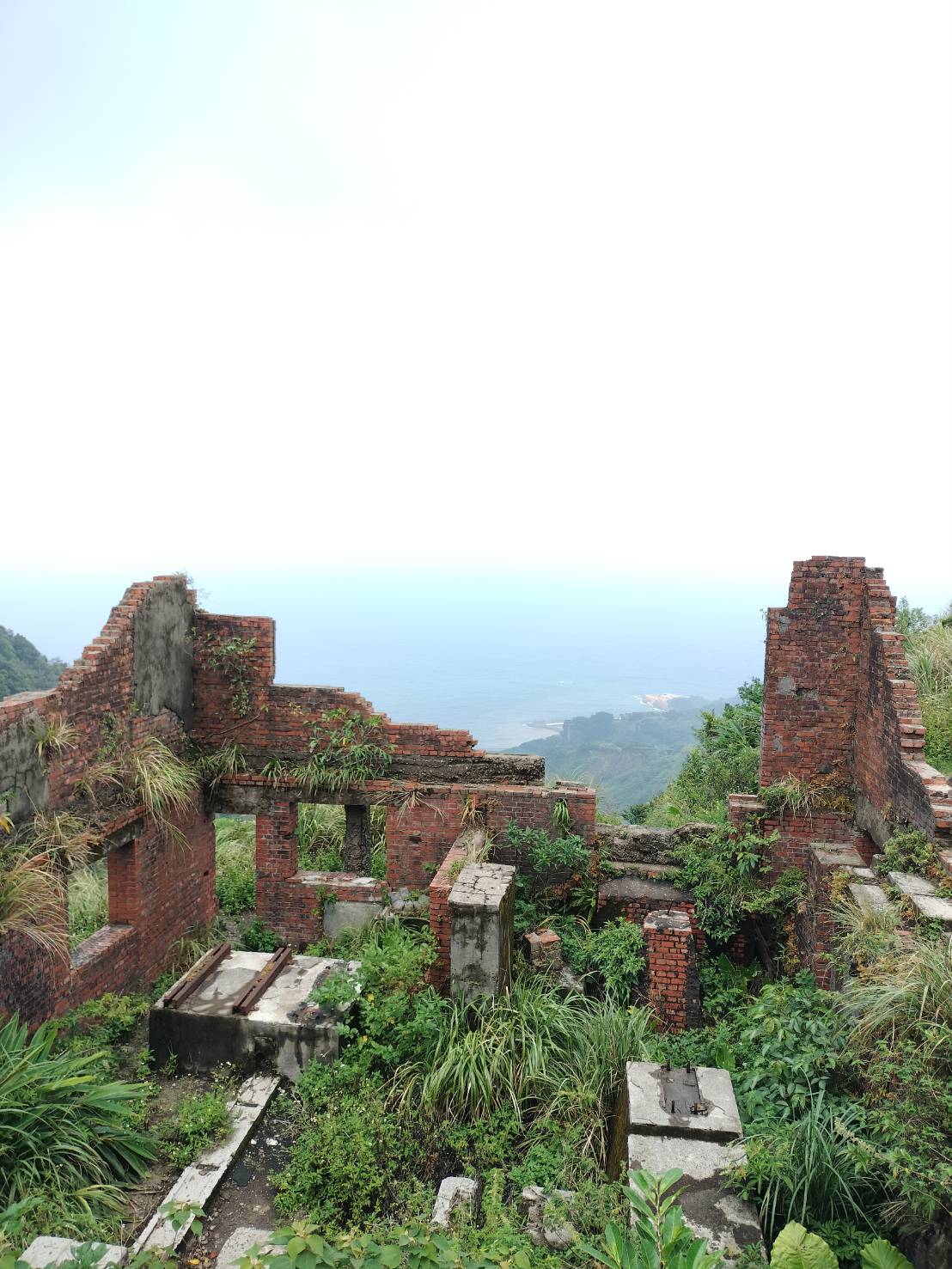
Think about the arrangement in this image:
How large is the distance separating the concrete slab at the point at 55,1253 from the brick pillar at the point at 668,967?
170 inches

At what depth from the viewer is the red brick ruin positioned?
6.83m

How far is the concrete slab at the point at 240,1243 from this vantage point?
4.68 metres

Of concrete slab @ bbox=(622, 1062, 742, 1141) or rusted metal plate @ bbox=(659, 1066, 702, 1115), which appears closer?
concrete slab @ bbox=(622, 1062, 742, 1141)

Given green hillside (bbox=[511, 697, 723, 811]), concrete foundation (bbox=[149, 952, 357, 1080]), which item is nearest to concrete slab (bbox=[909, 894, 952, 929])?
concrete foundation (bbox=[149, 952, 357, 1080])

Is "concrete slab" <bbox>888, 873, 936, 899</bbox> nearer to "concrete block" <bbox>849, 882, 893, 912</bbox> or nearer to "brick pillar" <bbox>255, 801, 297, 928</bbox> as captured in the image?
A: "concrete block" <bbox>849, 882, 893, 912</bbox>

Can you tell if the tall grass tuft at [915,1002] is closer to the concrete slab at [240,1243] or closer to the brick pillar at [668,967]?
the brick pillar at [668,967]

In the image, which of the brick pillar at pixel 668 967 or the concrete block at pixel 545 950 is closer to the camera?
the brick pillar at pixel 668 967

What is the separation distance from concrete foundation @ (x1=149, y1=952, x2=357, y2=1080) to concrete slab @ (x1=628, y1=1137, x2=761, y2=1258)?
Answer: 2.80 metres

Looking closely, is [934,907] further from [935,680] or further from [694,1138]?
[935,680]

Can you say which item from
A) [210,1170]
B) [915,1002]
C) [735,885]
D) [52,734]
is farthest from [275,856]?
[915,1002]

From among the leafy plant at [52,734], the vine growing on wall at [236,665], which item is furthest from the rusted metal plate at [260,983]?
the vine growing on wall at [236,665]

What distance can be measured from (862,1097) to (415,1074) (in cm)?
315

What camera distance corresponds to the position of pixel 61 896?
6.68 meters

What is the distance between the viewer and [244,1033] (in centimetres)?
640
